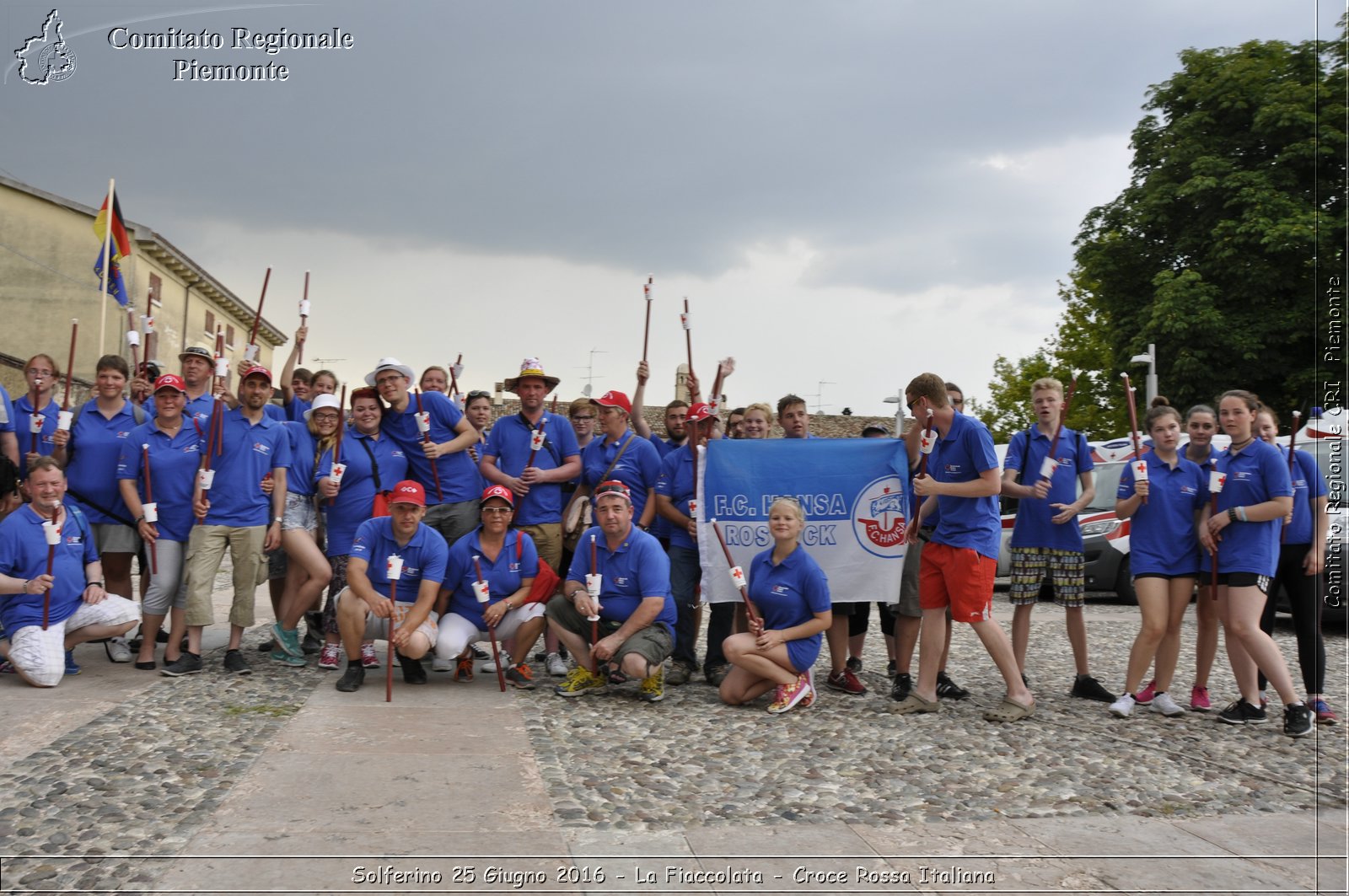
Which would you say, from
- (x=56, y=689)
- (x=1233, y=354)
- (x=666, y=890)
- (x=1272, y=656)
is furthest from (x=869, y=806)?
(x=1233, y=354)

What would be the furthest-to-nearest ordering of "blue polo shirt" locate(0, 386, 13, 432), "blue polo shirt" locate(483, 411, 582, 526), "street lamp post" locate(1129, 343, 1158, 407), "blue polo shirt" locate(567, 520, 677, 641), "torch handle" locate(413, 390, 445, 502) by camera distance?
"street lamp post" locate(1129, 343, 1158, 407) → "blue polo shirt" locate(483, 411, 582, 526) → "torch handle" locate(413, 390, 445, 502) → "blue polo shirt" locate(0, 386, 13, 432) → "blue polo shirt" locate(567, 520, 677, 641)

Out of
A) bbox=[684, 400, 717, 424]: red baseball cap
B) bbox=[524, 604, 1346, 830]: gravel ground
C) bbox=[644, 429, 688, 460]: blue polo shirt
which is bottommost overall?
bbox=[524, 604, 1346, 830]: gravel ground

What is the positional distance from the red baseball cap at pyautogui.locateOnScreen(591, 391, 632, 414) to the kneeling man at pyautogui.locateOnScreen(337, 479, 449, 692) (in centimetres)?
150

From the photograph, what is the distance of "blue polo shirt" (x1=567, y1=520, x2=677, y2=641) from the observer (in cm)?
709

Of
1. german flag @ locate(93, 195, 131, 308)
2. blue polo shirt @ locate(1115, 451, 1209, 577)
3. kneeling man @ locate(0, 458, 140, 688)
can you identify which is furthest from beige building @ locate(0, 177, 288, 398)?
blue polo shirt @ locate(1115, 451, 1209, 577)

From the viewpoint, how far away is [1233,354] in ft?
77.7

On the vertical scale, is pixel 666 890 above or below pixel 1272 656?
below

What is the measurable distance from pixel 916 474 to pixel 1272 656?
2.34 m

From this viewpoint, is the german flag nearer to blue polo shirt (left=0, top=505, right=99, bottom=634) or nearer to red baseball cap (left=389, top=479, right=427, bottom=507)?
blue polo shirt (left=0, top=505, right=99, bottom=634)

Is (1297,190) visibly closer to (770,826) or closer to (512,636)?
(512,636)

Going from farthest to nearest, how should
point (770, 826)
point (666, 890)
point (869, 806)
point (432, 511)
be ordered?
point (432, 511), point (869, 806), point (770, 826), point (666, 890)

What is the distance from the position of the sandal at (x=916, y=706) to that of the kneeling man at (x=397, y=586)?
2.90m

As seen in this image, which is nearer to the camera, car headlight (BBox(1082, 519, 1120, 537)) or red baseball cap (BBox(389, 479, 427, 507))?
red baseball cap (BBox(389, 479, 427, 507))

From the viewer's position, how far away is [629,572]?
280 inches
